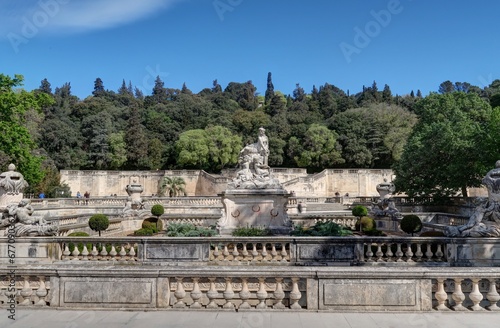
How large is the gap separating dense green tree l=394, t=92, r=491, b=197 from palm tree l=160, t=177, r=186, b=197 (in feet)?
91.0

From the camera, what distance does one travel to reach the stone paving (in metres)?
6.05

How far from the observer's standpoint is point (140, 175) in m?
56.0

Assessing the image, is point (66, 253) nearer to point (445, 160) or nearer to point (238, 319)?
point (238, 319)

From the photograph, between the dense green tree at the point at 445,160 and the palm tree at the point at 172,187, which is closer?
the dense green tree at the point at 445,160

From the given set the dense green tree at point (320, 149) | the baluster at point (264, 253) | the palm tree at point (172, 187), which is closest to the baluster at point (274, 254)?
the baluster at point (264, 253)

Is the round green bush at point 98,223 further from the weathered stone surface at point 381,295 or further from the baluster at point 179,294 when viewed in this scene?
the weathered stone surface at point 381,295

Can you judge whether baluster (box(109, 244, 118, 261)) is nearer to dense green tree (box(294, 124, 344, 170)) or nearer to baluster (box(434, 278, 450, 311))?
baluster (box(434, 278, 450, 311))

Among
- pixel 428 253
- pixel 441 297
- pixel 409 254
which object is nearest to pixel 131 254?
pixel 409 254

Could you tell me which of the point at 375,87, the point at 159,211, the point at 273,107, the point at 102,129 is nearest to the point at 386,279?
the point at 159,211

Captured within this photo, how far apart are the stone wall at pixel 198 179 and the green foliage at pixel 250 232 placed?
3707 centimetres

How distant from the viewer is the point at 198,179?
182ft

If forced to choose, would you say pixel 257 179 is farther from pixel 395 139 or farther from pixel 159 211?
pixel 395 139

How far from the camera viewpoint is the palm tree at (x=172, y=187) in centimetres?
5119

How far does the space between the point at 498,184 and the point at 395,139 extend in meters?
48.7
